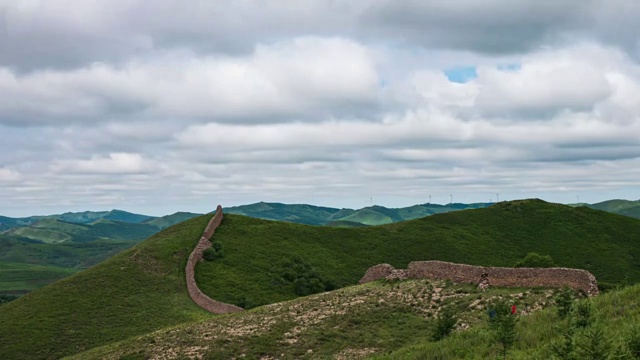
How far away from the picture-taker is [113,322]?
76812 millimetres

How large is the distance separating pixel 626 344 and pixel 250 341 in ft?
101

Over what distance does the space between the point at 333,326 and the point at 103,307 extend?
50852mm

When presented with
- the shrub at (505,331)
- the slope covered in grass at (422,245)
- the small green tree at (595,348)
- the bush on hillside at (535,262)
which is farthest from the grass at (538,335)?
the bush on hillside at (535,262)

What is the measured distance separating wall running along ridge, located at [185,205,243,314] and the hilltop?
4.50 ft

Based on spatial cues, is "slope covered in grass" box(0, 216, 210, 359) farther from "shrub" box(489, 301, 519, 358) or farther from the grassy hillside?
"shrub" box(489, 301, 519, 358)

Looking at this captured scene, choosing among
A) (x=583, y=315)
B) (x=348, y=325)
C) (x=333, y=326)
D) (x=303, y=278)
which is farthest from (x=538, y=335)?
(x=303, y=278)

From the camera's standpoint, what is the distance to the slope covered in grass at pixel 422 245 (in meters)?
96.2

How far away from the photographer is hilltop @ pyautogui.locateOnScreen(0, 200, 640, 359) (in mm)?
77188

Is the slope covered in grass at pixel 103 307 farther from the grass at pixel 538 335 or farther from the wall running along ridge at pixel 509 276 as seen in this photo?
the grass at pixel 538 335

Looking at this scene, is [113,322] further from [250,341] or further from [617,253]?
[617,253]

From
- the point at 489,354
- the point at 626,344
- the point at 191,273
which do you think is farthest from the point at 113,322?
the point at 626,344

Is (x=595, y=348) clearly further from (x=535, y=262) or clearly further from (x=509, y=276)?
(x=535, y=262)

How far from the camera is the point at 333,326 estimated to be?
44.2 metres

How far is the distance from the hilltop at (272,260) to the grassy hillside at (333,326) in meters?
19.3
